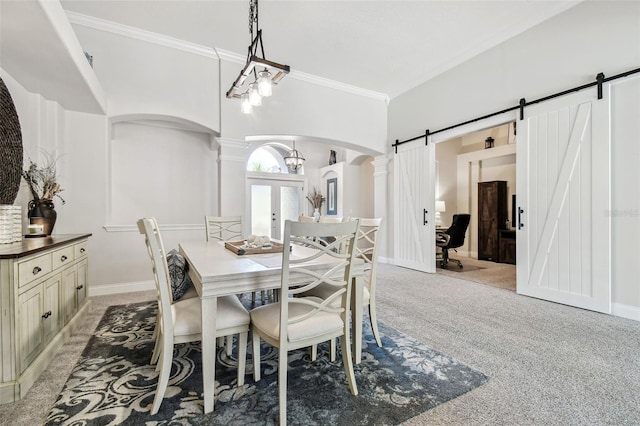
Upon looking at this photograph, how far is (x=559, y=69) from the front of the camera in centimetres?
334

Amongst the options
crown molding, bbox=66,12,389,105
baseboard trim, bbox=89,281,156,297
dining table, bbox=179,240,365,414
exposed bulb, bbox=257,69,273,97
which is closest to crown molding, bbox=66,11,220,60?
crown molding, bbox=66,12,389,105

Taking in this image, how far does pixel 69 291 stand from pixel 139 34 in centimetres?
318

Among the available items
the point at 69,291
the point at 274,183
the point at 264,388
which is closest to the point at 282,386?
the point at 264,388

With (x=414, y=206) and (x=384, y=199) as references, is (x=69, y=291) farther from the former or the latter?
(x=384, y=199)

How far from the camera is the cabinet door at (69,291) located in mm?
2363

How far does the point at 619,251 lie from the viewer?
2.91 metres

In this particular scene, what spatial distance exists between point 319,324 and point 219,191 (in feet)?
10.6

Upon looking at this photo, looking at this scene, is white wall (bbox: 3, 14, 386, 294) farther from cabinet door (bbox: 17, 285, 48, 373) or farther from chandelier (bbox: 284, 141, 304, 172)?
chandelier (bbox: 284, 141, 304, 172)

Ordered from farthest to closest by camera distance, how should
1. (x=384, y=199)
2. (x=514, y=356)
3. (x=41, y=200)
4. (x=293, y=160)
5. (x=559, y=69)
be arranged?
(x=293, y=160), (x=384, y=199), (x=559, y=69), (x=41, y=200), (x=514, y=356)

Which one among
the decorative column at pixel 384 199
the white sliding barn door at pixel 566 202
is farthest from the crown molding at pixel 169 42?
the white sliding barn door at pixel 566 202

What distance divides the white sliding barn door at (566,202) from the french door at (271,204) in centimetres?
516

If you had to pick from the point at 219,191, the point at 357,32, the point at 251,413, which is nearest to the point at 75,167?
the point at 219,191

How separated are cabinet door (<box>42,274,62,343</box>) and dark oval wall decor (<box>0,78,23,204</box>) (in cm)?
91

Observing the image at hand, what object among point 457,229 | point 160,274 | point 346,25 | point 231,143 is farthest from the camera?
point 457,229
